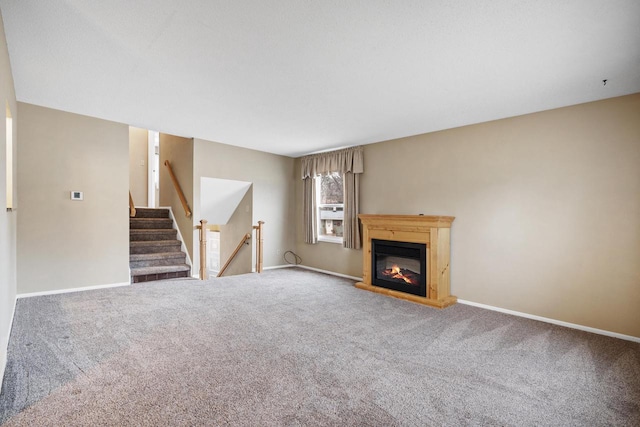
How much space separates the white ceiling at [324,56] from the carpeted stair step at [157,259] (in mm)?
2457

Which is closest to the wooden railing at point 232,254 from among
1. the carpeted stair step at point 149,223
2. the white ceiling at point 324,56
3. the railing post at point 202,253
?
the railing post at point 202,253

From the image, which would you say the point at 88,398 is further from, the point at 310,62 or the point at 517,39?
the point at 517,39

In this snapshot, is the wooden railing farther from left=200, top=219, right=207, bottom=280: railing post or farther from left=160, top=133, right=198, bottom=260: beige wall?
left=160, top=133, right=198, bottom=260: beige wall

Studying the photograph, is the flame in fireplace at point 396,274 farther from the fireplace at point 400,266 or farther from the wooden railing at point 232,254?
the wooden railing at point 232,254

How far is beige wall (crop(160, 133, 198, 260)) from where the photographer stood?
5.62 meters

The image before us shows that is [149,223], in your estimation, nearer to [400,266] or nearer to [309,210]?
[309,210]

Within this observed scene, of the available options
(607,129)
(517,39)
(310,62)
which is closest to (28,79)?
(310,62)

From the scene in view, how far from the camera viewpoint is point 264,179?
6.45 m

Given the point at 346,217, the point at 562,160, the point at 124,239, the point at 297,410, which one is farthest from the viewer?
the point at 346,217

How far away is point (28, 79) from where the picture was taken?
10.3 ft

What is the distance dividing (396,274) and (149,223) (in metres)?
4.85

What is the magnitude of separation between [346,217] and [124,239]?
3.60m

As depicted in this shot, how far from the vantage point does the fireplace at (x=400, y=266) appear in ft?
14.2

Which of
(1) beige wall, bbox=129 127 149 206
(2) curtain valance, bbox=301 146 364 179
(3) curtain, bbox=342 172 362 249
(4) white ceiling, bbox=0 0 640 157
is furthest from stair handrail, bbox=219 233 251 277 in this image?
(4) white ceiling, bbox=0 0 640 157
